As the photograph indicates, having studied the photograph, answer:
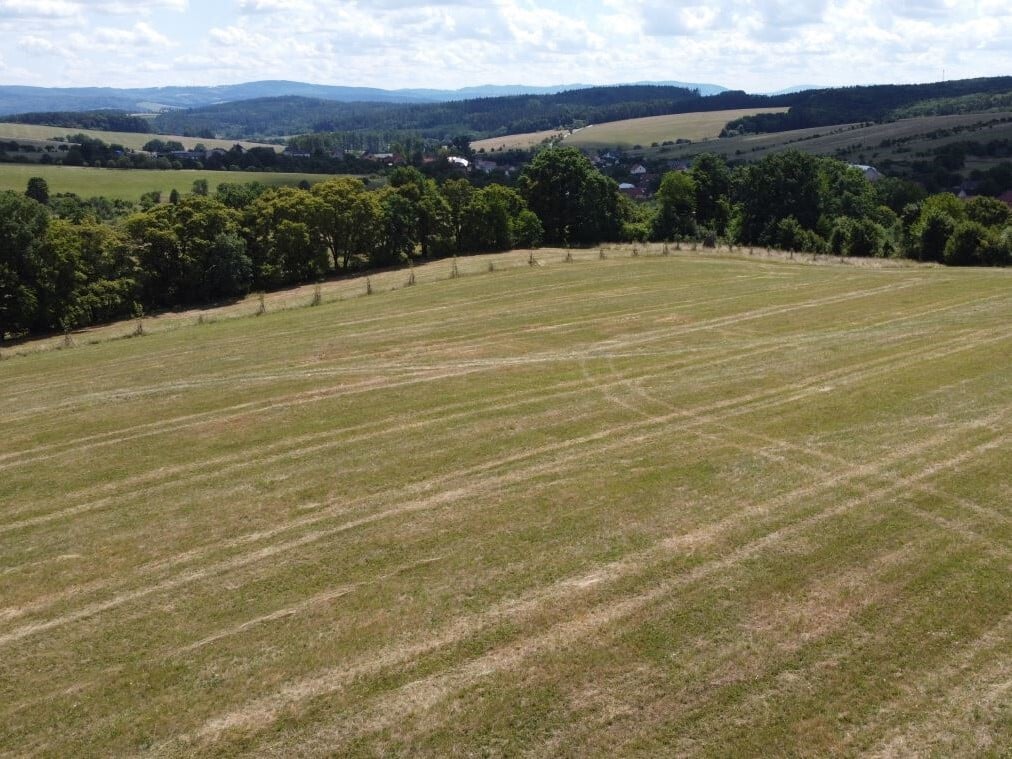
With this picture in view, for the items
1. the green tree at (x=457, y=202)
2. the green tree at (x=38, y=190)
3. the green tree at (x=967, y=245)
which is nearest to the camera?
the green tree at (x=967, y=245)

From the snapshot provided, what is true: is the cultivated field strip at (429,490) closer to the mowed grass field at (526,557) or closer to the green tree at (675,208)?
the mowed grass field at (526,557)

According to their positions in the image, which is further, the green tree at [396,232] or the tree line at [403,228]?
the green tree at [396,232]

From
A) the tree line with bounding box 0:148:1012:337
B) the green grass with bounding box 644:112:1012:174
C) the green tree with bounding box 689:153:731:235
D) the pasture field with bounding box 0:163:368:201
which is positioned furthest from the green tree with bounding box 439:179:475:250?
the green grass with bounding box 644:112:1012:174

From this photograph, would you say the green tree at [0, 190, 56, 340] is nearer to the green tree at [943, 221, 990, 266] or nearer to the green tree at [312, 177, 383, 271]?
the green tree at [312, 177, 383, 271]

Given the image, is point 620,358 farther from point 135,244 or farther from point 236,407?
point 135,244

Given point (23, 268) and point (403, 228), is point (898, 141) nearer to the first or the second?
A: point (403, 228)

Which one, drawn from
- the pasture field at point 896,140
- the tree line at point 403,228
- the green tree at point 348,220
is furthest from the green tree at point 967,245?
the pasture field at point 896,140

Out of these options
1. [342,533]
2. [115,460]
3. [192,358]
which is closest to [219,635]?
[342,533]

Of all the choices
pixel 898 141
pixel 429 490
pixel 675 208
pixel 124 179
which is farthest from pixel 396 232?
pixel 898 141
